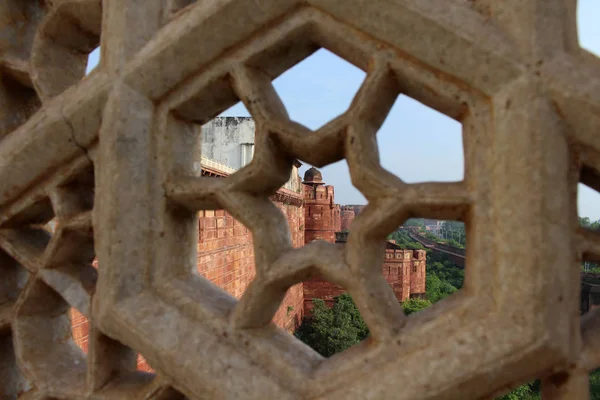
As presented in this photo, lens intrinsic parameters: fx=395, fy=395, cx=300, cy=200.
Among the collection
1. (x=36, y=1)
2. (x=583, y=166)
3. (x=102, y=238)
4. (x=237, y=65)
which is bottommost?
(x=102, y=238)

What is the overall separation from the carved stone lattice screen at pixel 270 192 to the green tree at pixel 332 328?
7.05 metres

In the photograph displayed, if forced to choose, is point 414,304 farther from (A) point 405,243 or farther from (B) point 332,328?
(A) point 405,243

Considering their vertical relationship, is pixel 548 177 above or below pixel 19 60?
below

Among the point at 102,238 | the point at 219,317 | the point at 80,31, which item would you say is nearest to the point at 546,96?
the point at 219,317

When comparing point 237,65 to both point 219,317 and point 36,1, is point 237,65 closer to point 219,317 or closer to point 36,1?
point 219,317

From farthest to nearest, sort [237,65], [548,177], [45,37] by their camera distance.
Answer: [45,37]
[237,65]
[548,177]

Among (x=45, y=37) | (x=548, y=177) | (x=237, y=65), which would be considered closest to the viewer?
(x=548, y=177)

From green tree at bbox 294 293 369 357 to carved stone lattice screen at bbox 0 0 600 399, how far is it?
705 cm

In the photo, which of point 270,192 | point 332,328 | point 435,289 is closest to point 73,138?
point 270,192

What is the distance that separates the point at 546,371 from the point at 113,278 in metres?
0.62

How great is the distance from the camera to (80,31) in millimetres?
806

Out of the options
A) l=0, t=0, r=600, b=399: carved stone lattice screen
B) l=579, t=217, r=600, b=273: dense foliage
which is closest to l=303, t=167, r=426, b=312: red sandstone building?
l=579, t=217, r=600, b=273: dense foliage

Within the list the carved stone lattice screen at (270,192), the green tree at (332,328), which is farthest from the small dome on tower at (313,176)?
the carved stone lattice screen at (270,192)

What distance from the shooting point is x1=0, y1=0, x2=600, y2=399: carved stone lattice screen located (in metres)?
0.47
